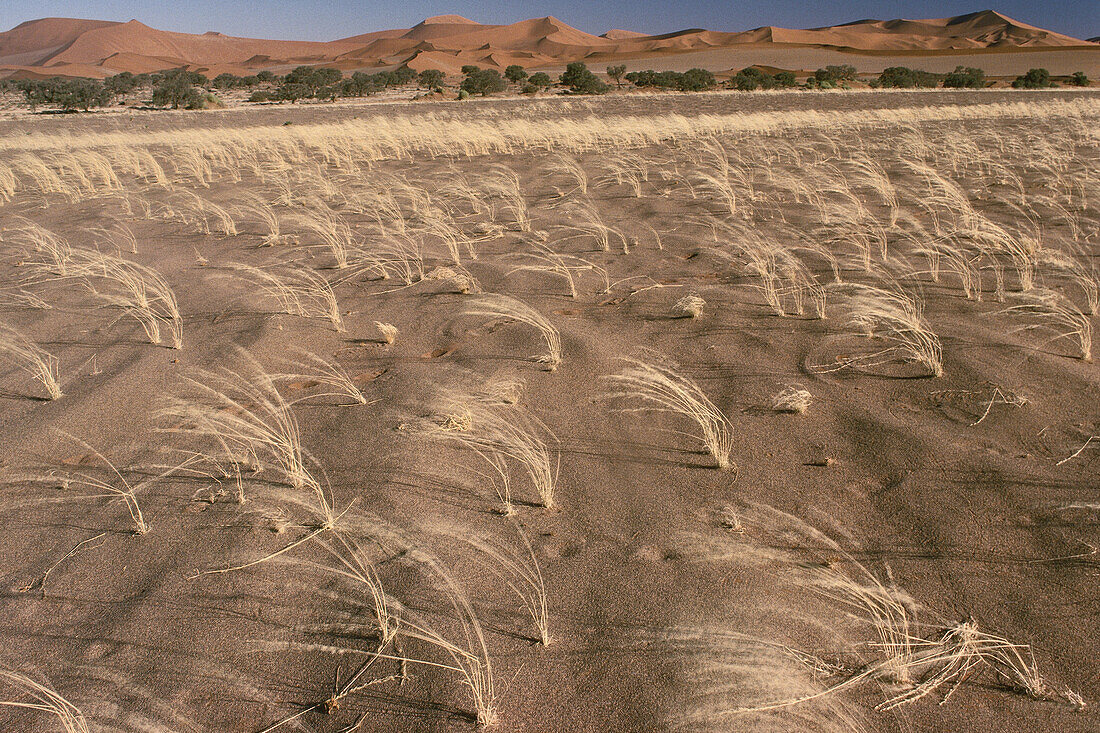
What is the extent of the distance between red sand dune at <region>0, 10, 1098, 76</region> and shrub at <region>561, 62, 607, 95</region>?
103ft

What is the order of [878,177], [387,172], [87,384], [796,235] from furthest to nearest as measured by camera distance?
[387,172] → [878,177] → [796,235] → [87,384]

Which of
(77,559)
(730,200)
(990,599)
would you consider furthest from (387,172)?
(990,599)

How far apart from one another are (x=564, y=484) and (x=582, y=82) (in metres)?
34.6

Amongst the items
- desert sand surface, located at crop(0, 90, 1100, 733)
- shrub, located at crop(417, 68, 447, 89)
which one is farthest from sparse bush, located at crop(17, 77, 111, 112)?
desert sand surface, located at crop(0, 90, 1100, 733)

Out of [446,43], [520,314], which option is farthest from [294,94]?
[446,43]

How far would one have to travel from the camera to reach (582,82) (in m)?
33.1

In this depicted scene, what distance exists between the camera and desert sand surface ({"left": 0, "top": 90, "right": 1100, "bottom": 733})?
157cm

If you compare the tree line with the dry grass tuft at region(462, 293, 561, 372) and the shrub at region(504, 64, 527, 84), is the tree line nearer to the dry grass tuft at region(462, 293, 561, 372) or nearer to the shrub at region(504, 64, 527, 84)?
the shrub at region(504, 64, 527, 84)

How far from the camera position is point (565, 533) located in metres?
2.09

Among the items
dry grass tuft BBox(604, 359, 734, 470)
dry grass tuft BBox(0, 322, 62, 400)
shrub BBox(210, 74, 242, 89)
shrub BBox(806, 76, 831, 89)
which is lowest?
dry grass tuft BBox(604, 359, 734, 470)

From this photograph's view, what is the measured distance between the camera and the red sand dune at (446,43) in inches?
3098

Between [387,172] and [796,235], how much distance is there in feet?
22.2

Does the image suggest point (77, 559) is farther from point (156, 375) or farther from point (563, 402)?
point (563, 402)

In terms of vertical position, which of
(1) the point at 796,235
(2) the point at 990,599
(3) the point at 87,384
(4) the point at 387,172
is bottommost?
(2) the point at 990,599
